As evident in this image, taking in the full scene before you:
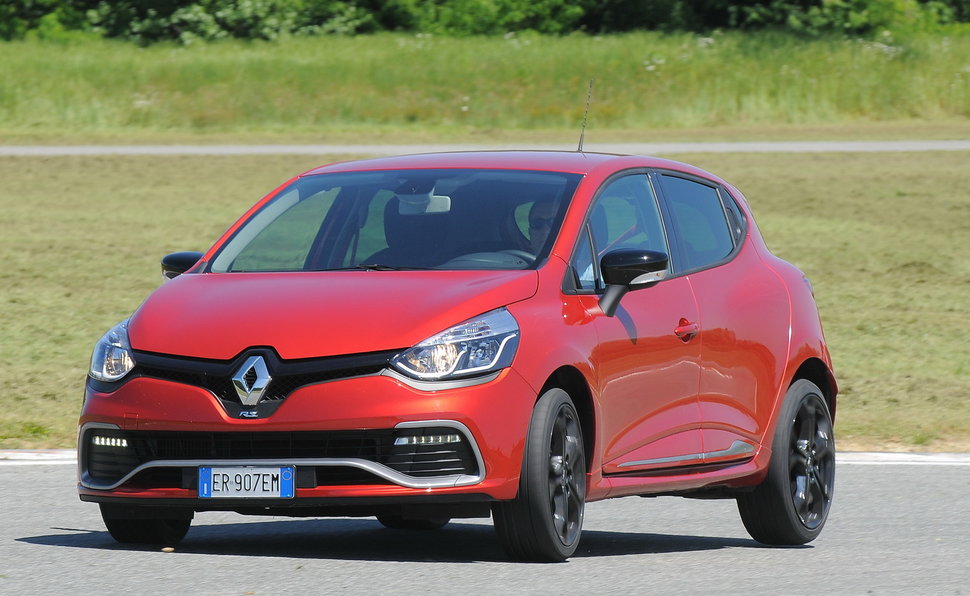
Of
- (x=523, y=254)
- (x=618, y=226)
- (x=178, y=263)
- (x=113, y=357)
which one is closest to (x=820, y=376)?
(x=618, y=226)

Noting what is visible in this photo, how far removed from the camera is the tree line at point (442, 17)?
173 ft

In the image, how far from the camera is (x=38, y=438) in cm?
1198

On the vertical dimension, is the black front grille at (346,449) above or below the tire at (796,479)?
above

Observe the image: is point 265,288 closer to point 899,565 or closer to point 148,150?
point 899,565

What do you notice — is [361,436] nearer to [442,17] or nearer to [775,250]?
[775,250]

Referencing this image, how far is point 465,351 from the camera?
22.1ft

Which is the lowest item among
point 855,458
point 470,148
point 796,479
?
point 470,148

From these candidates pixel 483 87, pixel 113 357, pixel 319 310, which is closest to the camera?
pixel 319 310

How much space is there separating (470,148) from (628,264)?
78.7 ft

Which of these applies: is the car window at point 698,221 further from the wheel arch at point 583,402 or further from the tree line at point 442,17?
the tree line at point 442,17

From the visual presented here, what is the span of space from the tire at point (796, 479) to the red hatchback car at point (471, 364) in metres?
0.01

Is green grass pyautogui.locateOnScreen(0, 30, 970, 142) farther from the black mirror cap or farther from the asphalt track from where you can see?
the black mirror cap

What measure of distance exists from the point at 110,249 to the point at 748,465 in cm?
1541

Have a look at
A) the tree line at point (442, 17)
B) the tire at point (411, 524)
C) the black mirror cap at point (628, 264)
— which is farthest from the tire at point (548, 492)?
the tree line at point (442, 17)
